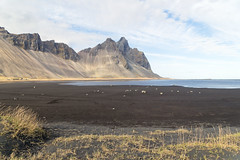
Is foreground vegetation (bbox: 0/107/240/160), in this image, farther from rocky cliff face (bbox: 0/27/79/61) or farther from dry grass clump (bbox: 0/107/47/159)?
rocky cliff face (bbox: 0/27/79/61)

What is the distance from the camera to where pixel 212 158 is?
21.6 feet

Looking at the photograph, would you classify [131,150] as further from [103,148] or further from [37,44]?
[37,44]

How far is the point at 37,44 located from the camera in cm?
15775

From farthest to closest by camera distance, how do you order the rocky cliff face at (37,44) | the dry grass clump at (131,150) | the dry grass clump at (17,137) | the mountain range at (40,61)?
the rocky cliff face at (37,44), the mountain range at (40,61), the dry grass clump at (17,137), the dry grass clump at (131,150)

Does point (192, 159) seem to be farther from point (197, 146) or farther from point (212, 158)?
point (197, 146)

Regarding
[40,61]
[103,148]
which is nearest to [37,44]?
[40,61]

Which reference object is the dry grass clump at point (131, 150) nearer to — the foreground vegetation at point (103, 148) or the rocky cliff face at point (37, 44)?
the foreground vegetation at point (103, 148)

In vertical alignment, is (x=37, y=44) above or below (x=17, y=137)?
above

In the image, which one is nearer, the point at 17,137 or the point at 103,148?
the point at 103,148

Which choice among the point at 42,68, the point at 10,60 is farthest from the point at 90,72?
the point at 10,60

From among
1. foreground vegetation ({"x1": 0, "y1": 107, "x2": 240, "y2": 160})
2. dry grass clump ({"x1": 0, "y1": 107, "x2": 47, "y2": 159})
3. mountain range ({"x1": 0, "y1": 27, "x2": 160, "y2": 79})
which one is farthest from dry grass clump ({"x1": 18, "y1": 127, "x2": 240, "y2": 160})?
mountain range ({"x1": 0, "y1": 27, "x2": 160, "y2": 79})

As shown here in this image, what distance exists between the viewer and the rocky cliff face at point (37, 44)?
142375mm

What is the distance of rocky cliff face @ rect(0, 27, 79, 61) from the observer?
142375 millimetres

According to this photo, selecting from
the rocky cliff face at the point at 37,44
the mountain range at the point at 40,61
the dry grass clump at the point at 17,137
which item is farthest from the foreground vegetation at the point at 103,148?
the rocky cliff face at the point at 37,44
